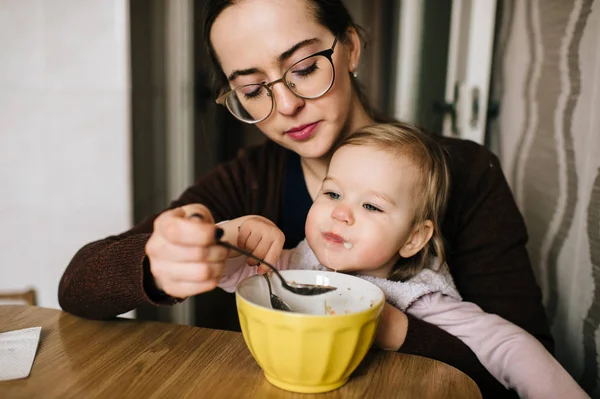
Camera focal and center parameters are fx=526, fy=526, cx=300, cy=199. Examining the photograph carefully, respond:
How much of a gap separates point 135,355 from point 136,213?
1343 millimetres

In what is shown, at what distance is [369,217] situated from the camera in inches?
38.9

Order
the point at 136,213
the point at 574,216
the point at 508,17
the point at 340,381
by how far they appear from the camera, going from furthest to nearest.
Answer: the point at 136,213 < the point at 508,17 < the point at 574,216 < the point at 340,381

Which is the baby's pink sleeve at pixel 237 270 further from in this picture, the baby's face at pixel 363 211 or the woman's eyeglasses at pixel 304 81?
the woman's eyeglasses at pixel 304 81

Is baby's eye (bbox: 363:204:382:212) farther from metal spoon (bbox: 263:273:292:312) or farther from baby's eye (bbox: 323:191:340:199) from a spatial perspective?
metal spoon (bbox: 263:273:292:312)

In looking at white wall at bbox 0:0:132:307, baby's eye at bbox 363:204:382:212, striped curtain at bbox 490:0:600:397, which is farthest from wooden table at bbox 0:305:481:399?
white wall at bbox 0:0:132:307

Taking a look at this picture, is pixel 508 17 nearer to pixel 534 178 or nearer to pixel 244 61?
pixel 534 178

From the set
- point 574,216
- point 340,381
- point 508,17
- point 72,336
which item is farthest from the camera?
point 508,17

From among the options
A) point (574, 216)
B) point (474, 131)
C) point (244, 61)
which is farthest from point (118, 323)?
point (474, 131)

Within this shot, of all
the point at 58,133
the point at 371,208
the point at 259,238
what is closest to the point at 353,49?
the point at 371,208

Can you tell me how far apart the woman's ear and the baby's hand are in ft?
1.71

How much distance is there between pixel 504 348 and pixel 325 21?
0.75m

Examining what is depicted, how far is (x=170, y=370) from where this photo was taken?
760mm

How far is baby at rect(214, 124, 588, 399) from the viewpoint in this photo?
91cm

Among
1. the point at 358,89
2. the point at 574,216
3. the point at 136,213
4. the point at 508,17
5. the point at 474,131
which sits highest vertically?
the point at 508,17
